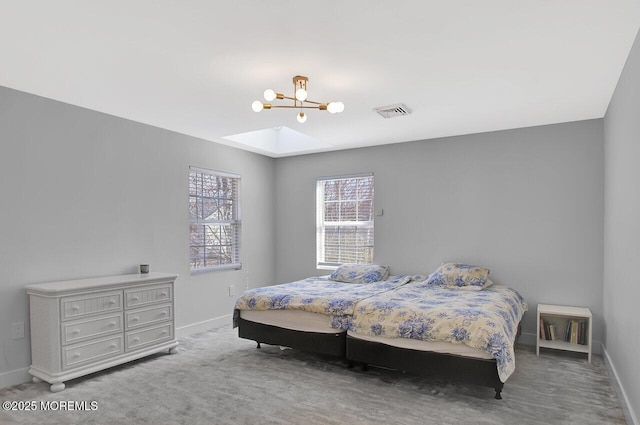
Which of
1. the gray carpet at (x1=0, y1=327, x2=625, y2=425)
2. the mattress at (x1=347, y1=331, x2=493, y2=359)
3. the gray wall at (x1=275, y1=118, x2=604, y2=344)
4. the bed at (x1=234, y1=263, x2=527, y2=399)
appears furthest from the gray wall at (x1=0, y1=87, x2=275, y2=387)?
the mattress at (x1=347, y1=331, x2=493, y2=359)

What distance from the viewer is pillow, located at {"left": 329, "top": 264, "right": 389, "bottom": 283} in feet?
15.4

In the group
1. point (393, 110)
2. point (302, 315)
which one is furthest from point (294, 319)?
point (393, 110)

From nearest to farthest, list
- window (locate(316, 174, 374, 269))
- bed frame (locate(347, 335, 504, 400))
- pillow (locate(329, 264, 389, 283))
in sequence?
bed frame (locate(347, 335, 504, 400))
pillow (locate(329, 264, 389, 283))
window (locate(316, 174, 374, 269))

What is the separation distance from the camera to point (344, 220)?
18.1ft

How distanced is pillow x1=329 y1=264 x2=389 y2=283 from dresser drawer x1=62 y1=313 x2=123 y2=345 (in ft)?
8.00

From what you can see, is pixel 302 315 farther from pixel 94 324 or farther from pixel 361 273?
pixel 94 324

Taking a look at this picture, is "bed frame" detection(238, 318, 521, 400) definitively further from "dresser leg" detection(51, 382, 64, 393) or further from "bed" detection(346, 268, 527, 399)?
"dresser leg" detection(51, 382, 64, 393)

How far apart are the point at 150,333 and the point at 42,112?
2160 mm

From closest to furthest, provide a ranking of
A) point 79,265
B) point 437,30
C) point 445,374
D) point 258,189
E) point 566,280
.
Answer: point 437,30
point 445,374
point 79,265
point 566,280
point 258,189

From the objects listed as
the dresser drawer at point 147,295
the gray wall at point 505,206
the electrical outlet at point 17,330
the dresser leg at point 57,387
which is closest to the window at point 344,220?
the gray wall at point 505,206

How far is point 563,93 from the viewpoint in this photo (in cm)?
319

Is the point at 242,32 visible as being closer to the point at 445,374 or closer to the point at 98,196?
the point at 98,196

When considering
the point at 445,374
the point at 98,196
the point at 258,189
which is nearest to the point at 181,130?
the point at 98,196

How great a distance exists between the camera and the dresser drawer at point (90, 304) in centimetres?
307
